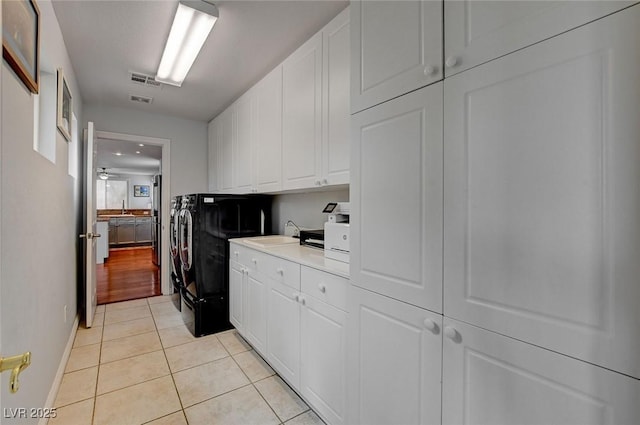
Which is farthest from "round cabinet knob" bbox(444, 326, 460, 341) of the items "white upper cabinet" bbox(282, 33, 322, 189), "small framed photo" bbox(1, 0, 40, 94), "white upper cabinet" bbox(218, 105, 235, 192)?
"white upper cabinet" bbox(218, 105, 235, 192)

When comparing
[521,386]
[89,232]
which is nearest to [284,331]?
[521,386]

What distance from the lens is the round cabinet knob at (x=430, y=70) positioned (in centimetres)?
97

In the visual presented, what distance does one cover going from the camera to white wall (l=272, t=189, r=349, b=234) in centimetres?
258

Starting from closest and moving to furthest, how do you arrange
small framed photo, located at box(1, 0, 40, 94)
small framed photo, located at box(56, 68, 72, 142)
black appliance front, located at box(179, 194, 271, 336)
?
small framed photo, located at box(1, 0, 40, 94)
small framed photo, located at box(56, 68, 72, 142)
black appliance front, located at box(179, 194, 271, 336)

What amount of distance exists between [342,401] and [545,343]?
40.7 inches

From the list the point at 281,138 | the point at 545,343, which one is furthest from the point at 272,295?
the point at 545,343

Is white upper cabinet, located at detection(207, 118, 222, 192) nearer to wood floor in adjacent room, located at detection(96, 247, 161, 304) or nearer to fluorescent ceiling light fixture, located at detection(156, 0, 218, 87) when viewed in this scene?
fluorescent ceiling light fixture, located at detection(156, 0, 218, 87)

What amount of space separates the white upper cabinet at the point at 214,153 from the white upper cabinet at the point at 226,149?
0.09 m

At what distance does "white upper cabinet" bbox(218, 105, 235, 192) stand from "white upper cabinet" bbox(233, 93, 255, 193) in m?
0.10

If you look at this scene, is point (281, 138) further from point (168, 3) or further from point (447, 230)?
point (447, 230)

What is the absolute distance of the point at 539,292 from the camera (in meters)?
0.75

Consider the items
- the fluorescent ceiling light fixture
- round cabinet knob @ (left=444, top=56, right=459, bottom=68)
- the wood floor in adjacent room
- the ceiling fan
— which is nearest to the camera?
round cabinet knob @ (left=444, top=56, right=459, bottom=68)

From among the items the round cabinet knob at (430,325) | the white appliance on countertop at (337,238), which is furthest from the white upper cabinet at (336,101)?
the round cabinet knob at (430,325)

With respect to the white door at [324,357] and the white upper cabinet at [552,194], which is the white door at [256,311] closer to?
the white door at [324,357]
